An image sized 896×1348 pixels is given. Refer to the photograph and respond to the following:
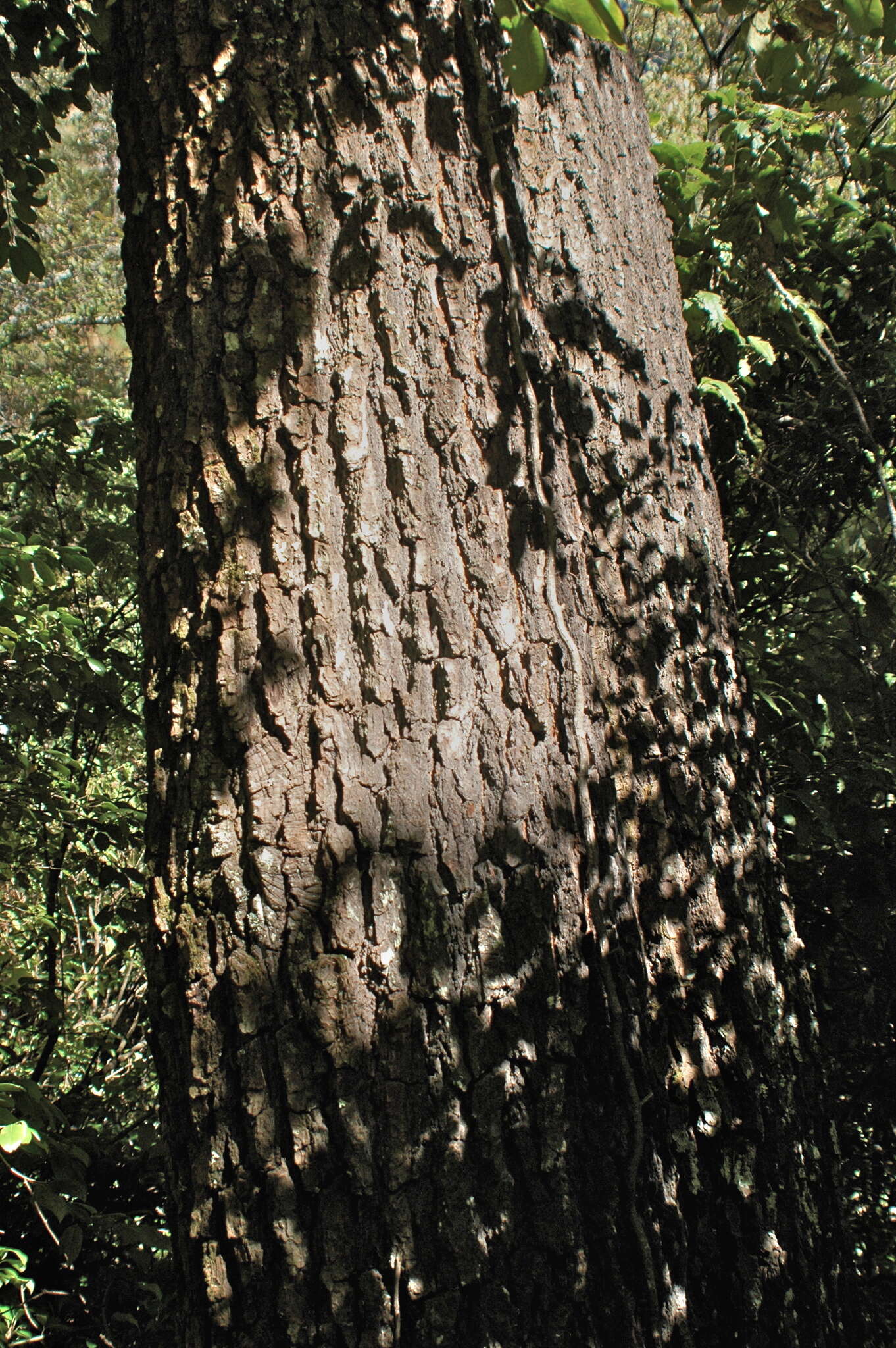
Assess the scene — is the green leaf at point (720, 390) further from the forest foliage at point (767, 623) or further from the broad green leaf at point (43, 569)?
the broad green leaf at point (43, 569)

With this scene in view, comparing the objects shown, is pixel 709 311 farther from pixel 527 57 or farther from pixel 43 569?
pixel 43 569

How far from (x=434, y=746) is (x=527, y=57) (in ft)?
2.79

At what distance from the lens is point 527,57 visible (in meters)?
1.07

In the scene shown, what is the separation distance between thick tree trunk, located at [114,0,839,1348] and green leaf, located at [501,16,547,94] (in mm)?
233

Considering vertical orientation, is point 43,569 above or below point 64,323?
below

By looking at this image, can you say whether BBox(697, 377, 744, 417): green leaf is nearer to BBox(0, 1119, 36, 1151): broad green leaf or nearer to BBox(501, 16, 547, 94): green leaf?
BBox(501, 16, 547, 94): green leaf

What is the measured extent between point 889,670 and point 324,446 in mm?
1854

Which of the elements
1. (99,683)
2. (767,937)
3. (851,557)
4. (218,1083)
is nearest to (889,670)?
(851,557)

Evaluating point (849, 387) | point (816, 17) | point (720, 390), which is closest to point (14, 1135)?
point (720, 390)

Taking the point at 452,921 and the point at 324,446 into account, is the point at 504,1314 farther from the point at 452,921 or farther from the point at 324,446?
the point at 324,446

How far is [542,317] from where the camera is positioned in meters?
1.31

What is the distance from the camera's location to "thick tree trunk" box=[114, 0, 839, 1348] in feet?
3.57

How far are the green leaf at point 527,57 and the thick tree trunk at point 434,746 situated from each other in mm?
233

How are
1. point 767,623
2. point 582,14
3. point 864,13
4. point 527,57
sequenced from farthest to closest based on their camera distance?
point 767,623
point 864,13
point 527,57
point 582,14
